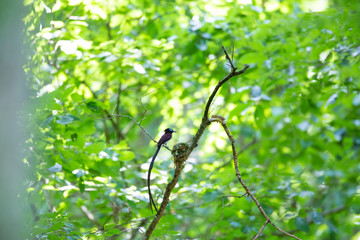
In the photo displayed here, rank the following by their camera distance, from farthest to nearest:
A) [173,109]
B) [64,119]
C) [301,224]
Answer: [173,109]
[301,224]
[64,119]

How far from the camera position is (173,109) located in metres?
6.41

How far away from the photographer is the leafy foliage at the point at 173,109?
303 cm

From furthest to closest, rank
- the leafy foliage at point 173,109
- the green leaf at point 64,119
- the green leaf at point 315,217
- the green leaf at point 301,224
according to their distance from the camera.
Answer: the green leaf at point 315,217, the green leaf at point 301,224, the leafy foliage at point 173,109, the green leaf at point 64,119

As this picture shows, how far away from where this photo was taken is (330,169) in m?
5.50

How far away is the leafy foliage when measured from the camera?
3.03 m

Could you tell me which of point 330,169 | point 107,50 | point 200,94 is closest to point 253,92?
point 107,50

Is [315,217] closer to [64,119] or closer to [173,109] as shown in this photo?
[64,119]

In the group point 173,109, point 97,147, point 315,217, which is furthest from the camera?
point 173,109

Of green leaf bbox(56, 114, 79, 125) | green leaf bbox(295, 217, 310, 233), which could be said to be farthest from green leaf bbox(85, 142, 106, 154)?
green leaf bbox(295, 217, 310, 233)

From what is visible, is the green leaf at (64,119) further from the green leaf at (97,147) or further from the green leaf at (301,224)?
the green leaf at (301,224)

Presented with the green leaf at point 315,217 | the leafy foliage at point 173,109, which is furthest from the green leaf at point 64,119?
the green leaf at point 315,217

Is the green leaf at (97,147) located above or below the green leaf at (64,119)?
below

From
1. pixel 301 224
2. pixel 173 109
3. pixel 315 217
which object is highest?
pixel 173 109

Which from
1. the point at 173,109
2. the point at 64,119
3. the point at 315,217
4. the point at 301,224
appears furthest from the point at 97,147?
the point at 173,109
